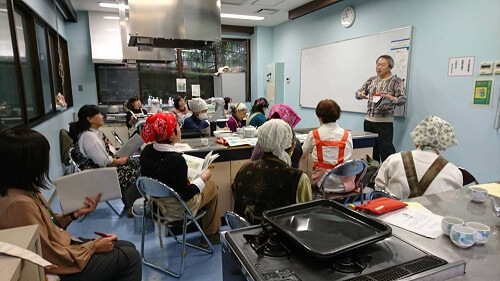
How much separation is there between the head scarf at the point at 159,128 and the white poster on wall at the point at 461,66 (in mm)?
3133

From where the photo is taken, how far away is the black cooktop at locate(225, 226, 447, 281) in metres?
0.82

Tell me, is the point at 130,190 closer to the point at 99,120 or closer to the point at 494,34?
the point at 99,120

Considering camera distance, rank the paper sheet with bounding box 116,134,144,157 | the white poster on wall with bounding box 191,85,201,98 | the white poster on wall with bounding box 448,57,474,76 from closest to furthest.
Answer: the paper sheet with bounding box 116,134,144,157 < the white poster on wall with bounding box 448,57,474,76 < the white poster on wall with bounding box 191,85,201,98

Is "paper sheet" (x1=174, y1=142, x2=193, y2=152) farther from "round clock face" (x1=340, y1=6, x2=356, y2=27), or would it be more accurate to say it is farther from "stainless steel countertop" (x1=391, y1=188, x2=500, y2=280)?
"round clock face" (x1=340, y1=6, x2=356, y2=27)

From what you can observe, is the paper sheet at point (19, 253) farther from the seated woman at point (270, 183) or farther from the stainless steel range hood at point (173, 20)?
the stainless steel range hood at point (173, 20)

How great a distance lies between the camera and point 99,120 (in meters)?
2.86

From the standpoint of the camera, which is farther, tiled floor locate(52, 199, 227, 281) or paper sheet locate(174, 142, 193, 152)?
paper sheet locate(174, 142, 193, 152)

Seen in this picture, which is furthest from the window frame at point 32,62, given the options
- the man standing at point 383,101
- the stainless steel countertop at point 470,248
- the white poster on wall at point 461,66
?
the white poster on wall at point 461,66

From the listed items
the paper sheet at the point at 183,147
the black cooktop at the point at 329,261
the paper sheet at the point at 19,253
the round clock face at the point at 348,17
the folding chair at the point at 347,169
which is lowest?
the folding chair at the point at 347,169

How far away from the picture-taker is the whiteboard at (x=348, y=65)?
13.1 feet

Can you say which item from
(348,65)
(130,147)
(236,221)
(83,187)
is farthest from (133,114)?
(236,221)

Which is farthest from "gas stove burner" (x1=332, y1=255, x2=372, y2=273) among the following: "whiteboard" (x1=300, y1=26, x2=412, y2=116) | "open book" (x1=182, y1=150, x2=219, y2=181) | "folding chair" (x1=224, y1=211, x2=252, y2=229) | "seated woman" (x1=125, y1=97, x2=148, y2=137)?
"seated woman" (x1=125, y1=97, x2=148, y2=137)

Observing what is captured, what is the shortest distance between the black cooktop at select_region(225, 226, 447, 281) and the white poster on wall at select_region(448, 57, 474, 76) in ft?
10.1

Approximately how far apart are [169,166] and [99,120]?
51.3 inches
